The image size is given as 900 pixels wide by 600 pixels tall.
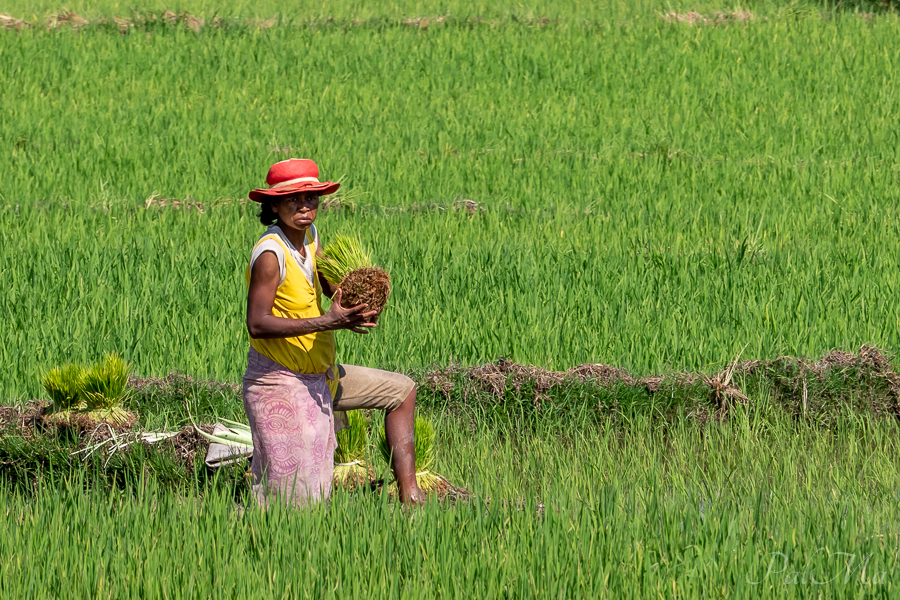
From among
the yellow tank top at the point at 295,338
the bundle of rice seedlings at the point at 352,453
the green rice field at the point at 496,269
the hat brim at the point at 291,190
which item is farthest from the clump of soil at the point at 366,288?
the bundle of rice seedlings at the point at 352,453

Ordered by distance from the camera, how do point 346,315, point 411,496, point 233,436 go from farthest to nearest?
point 233,436 < point 411,496 < point 346,315

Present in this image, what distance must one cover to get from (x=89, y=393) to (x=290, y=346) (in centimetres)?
127

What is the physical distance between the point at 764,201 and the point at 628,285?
93.1 inches

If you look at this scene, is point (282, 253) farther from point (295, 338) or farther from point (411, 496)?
point (411, 496)

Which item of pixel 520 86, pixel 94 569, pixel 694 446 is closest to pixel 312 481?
pixel 94 569

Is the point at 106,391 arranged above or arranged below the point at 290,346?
below

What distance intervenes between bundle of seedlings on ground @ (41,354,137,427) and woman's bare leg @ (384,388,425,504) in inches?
47.3

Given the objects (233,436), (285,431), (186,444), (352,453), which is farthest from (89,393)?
(285,431)

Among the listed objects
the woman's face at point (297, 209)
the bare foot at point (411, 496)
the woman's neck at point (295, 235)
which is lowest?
the bare foot at point (411, 496)

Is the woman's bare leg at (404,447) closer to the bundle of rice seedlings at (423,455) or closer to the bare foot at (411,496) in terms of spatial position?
the bare foot at (411,496)

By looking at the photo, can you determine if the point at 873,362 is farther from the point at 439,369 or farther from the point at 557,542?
the point at 557,542

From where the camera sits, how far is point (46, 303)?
583cm

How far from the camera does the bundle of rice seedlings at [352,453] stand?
393cm

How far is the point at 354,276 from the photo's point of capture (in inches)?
134
